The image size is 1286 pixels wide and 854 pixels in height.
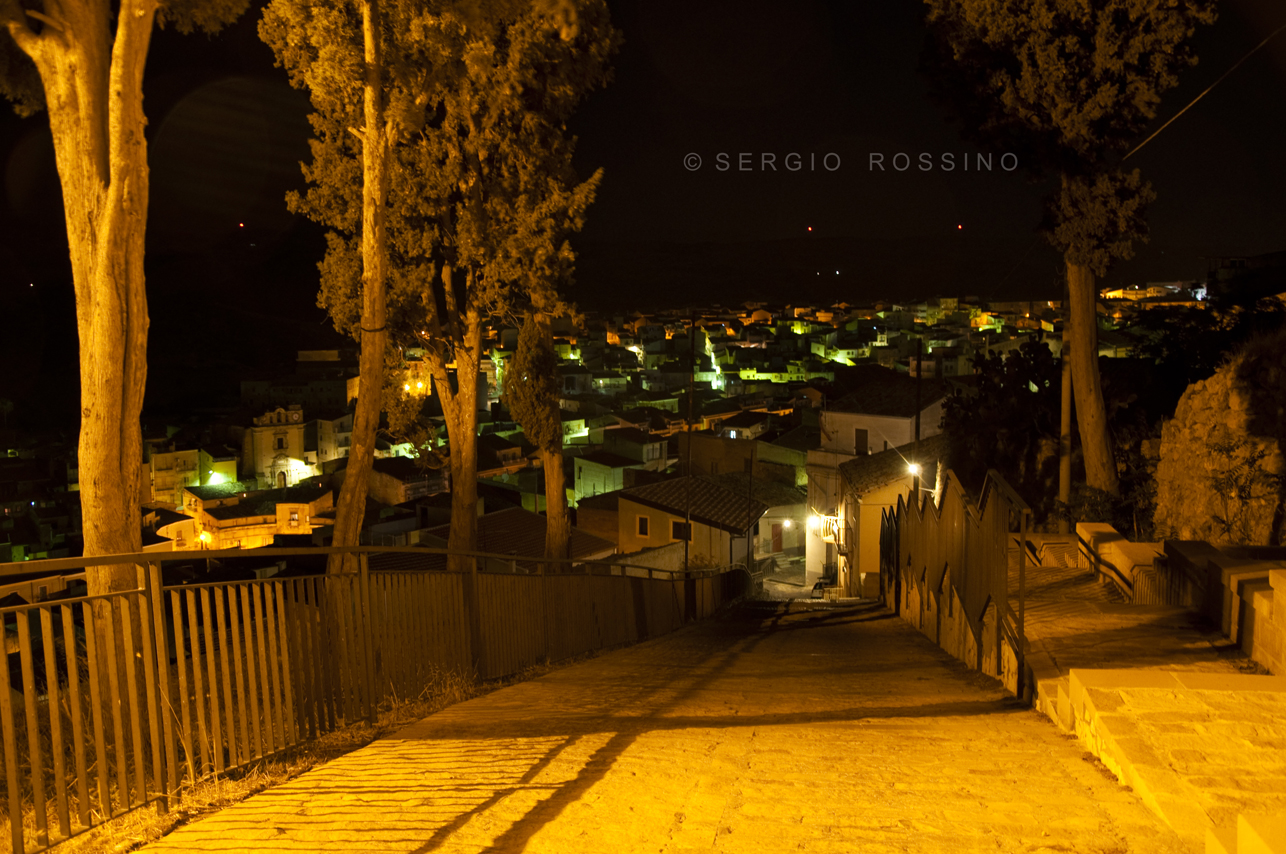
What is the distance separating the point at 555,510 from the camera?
20688 mm

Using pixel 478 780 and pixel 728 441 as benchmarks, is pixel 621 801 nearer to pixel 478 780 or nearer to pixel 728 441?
pixel 478 780

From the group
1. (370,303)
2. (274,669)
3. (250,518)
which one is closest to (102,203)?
(370,303)

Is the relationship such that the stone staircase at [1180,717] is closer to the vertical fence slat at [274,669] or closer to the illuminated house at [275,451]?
the vertical fence slat at [274,669]

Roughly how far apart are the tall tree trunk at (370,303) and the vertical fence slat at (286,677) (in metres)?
4.25

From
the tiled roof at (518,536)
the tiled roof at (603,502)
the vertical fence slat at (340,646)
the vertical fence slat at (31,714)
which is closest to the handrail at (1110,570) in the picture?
the vertical fence slat at (340,646)

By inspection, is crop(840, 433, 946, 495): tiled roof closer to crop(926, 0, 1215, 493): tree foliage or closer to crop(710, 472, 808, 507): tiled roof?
crop(710, 472, 808, 507): tiled roof

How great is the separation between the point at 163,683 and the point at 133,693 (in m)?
0.22

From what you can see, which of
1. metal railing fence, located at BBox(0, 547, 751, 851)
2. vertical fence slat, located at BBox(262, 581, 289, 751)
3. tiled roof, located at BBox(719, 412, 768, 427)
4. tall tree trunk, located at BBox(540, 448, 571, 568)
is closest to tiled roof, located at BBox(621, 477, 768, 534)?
tall tree trunk, located at BBox(540, 448, 571, 568)

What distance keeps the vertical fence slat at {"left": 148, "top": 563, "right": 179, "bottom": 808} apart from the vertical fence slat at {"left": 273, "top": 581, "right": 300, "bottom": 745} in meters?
0.91

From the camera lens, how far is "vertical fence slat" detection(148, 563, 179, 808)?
4.57 m

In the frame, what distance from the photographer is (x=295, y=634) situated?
5.88 meters

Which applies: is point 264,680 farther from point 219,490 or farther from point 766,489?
point 219,490

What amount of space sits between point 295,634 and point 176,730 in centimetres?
102

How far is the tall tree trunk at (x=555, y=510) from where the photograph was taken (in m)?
20.5
